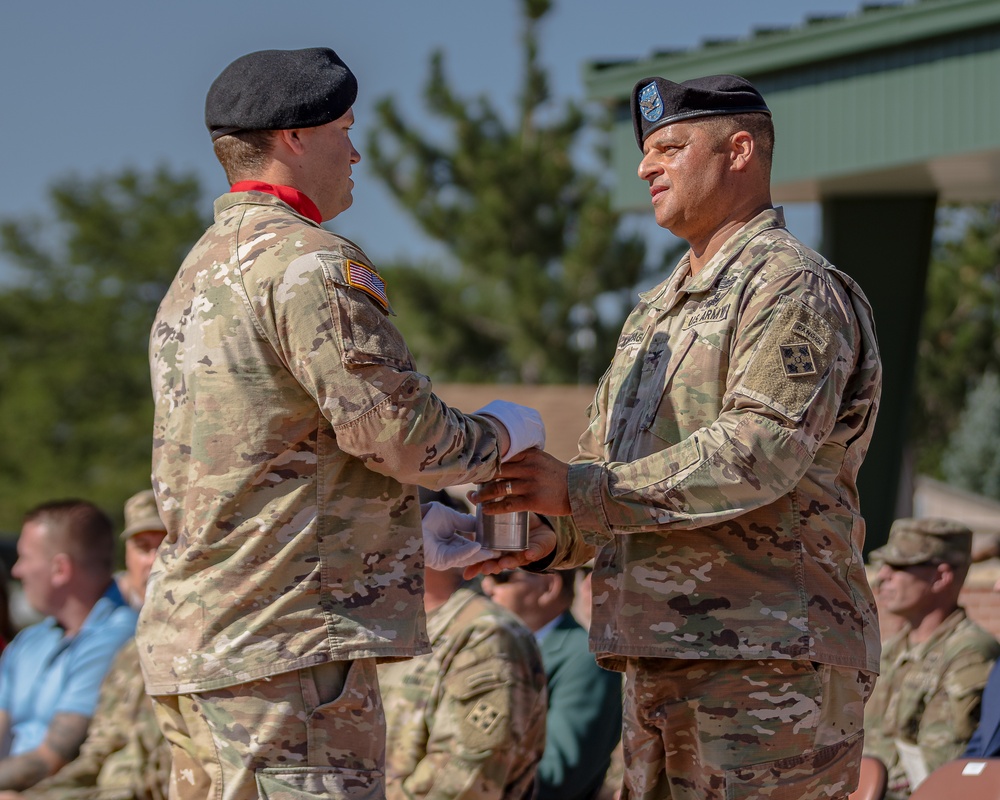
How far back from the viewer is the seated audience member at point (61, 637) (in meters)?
6.17

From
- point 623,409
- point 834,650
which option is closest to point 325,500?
point 623,409

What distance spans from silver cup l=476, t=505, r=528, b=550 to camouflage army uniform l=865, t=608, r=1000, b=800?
9.02 feet

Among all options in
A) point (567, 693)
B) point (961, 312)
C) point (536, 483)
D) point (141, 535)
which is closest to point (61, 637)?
point (141, 535)

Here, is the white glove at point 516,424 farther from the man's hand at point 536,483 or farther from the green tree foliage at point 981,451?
the green tree foliage at point 981,451

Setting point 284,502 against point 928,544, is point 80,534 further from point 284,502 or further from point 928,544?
point 284,502

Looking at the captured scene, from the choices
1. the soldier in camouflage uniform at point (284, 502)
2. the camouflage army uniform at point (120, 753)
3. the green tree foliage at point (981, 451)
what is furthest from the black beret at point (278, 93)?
the green tree foliage at point (981, 451)

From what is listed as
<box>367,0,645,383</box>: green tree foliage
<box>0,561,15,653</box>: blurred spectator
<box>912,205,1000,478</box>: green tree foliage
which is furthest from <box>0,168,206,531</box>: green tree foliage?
<box>0,561,15,653</box>: blurred spectator

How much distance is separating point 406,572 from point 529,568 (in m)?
0.81

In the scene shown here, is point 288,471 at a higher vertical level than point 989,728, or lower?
higher

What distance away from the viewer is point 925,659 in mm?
6078

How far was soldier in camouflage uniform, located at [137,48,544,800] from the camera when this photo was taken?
9.27 ft

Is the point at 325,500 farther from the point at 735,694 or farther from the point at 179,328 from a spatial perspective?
the point at 735,694

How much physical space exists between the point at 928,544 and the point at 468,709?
2.63 meters

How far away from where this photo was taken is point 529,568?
3748 mm
